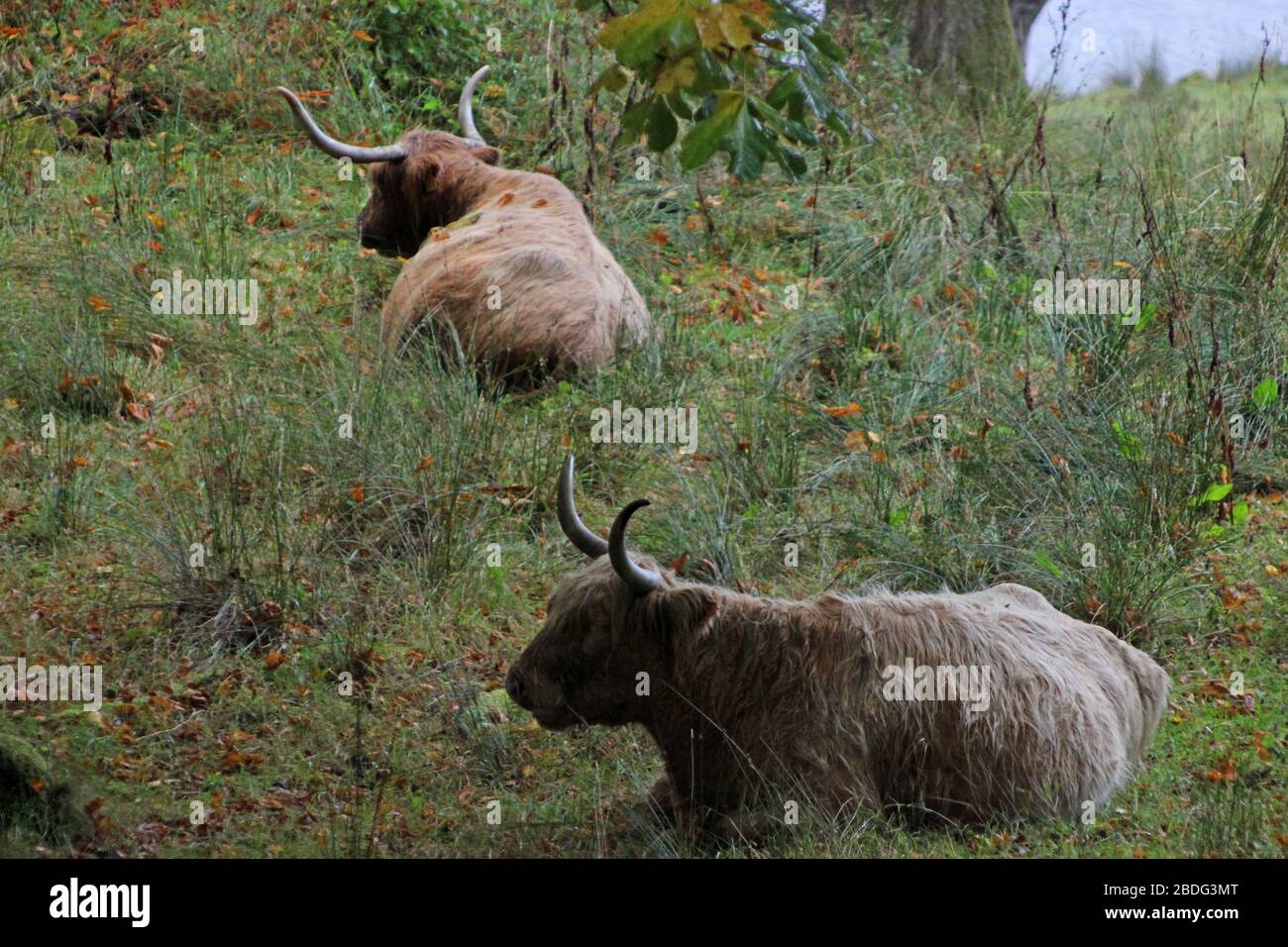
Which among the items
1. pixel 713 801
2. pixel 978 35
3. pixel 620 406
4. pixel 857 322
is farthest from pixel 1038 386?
pixel 978 35

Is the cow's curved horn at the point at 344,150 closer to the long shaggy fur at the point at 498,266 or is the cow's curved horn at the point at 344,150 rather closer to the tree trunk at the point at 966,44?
the long shaggy fur at the point at 498,266

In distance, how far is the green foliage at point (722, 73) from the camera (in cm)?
423

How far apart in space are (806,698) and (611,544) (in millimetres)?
767

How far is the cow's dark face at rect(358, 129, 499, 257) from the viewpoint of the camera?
9664 mm

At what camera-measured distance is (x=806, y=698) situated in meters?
5.02

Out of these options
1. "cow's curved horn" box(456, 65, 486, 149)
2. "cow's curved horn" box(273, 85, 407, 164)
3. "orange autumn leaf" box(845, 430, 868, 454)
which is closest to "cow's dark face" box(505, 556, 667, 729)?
"orange autumn leaf" box(845, 430, 868, 454)

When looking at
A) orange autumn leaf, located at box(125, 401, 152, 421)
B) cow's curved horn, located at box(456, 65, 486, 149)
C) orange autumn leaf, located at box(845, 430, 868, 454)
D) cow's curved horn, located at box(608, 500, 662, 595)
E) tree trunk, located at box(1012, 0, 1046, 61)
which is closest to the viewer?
cow's curved horn, located at box(608, 500, 662, 595)

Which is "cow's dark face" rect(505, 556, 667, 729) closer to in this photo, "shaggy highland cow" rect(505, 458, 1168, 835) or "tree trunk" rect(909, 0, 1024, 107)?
"shaggy highland cow" rect(505, 458, 1168, 835)

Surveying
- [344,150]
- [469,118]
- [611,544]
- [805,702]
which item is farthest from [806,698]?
[469,118]

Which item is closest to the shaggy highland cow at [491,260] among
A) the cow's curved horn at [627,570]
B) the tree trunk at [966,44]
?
the cow's curved horn at [627,570]

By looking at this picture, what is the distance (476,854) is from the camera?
4.97 metres

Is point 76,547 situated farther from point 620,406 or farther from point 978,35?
point 978,35

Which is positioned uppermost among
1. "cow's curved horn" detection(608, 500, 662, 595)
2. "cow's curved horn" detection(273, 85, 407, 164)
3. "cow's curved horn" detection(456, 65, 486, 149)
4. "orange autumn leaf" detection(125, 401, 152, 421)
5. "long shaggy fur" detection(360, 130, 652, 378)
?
"cow's curved horn" detection(456, 65, 486, 149)

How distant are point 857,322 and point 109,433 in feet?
12.2
